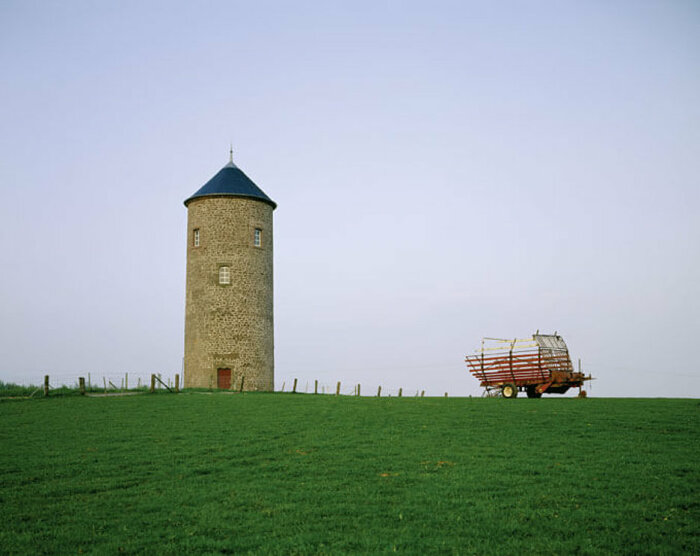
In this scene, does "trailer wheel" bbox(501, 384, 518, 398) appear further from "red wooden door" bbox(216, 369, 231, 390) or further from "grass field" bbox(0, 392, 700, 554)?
"red wooden door" bbox(216, 369, 231, 390)

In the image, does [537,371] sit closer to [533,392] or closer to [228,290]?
[533,392]

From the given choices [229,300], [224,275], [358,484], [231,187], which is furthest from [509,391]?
[231,187]

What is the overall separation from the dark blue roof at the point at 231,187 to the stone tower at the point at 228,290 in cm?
7

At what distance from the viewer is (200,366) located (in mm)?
41969

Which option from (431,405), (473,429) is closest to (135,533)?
(473,429)

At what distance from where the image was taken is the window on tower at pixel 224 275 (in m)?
42.4

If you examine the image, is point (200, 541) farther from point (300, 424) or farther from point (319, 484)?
point (300, 424)

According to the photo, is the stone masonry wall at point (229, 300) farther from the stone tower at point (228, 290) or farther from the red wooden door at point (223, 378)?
the red wooden door at point (223, 378)

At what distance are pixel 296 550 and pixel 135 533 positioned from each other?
2.78 m

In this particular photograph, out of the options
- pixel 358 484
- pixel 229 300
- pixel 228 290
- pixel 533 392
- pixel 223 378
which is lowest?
pixel 358 484

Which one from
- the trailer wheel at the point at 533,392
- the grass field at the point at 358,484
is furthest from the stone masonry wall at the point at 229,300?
the grass field at the point at 358,484

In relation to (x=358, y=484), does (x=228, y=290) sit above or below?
above

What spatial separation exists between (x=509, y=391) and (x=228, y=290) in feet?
61.6

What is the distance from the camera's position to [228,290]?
42.2m
